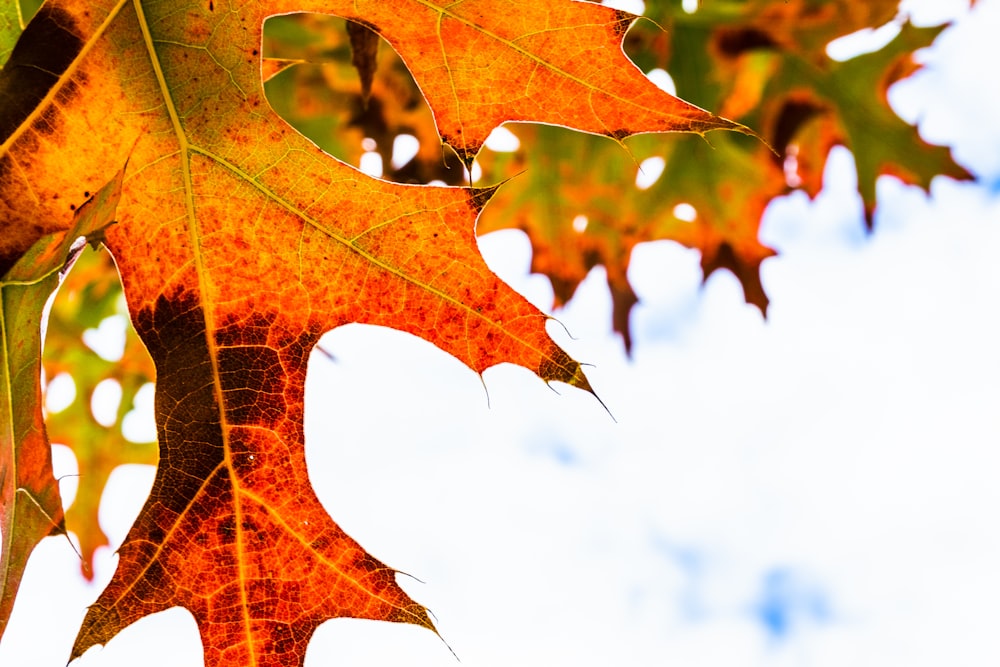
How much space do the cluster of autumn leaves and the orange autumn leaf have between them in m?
1.07

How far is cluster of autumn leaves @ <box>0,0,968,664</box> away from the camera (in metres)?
2.16

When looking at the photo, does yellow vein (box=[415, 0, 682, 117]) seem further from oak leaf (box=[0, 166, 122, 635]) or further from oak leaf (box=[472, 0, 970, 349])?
oak leaf (box=[472, 0, 970, 349])

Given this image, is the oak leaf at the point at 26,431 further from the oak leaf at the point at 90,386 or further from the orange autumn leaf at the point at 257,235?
the oak leaf at the point at 90,386

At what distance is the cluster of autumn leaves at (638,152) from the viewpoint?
7.07 feet

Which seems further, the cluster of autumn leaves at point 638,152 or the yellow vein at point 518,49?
the cluster of autumn leaves at point 638,152

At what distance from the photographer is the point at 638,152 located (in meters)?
2.38

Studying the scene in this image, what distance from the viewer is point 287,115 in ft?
7.72

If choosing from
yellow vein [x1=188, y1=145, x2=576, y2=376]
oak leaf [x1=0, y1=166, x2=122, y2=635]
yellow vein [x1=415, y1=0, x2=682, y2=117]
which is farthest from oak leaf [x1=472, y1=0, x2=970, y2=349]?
oak leaf [x1=0, y1=166, x2=122, y2=635]

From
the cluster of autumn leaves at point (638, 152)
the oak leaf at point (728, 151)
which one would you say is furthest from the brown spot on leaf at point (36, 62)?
the oak leaf at point (728, 151)

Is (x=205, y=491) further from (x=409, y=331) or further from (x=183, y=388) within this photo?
(x=409, y=331)

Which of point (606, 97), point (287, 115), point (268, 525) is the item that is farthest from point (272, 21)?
point (268, 525)

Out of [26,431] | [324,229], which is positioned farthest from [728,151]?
[26,431]

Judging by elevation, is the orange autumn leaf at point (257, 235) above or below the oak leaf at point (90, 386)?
above

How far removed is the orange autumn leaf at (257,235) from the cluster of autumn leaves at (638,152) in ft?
3.51
